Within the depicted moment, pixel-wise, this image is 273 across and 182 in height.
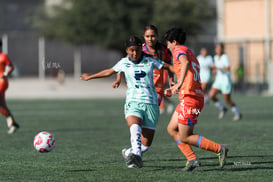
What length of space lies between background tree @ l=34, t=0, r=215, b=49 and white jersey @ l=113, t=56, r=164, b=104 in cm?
3292

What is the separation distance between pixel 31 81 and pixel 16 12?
15.1 metres

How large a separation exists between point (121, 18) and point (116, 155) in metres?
32.6

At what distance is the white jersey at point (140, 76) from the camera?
961 cm

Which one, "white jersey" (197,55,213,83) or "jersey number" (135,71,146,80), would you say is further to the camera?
"white jersey" (197,55,213,83)

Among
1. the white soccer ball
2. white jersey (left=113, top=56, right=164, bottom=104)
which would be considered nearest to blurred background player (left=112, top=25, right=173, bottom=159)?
white jersey (left=113, top=56, right=164, bottom=104)

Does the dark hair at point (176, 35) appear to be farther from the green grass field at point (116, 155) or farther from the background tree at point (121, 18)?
the background tree at point (121, 18)

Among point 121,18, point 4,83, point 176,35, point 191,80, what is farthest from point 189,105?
point 121,18

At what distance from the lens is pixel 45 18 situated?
168ft

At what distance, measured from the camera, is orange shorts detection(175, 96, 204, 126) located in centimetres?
925

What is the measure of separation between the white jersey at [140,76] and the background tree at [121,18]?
32.9 metres

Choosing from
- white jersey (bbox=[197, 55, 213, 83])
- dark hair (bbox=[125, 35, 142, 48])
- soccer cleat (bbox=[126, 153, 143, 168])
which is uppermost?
dark hair (bbox=[125, 35, 142, 48])

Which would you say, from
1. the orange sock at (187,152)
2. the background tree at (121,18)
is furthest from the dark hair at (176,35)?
the background tree at (121,18)

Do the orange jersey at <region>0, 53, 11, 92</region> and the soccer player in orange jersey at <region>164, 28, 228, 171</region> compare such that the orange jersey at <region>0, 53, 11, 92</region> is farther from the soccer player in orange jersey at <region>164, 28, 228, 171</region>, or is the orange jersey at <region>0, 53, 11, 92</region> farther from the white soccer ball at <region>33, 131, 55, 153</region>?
the soccer player in orange jersey at <region>164, 28, 228, 171</region>

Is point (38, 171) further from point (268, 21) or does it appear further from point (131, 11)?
point (268, 21)
